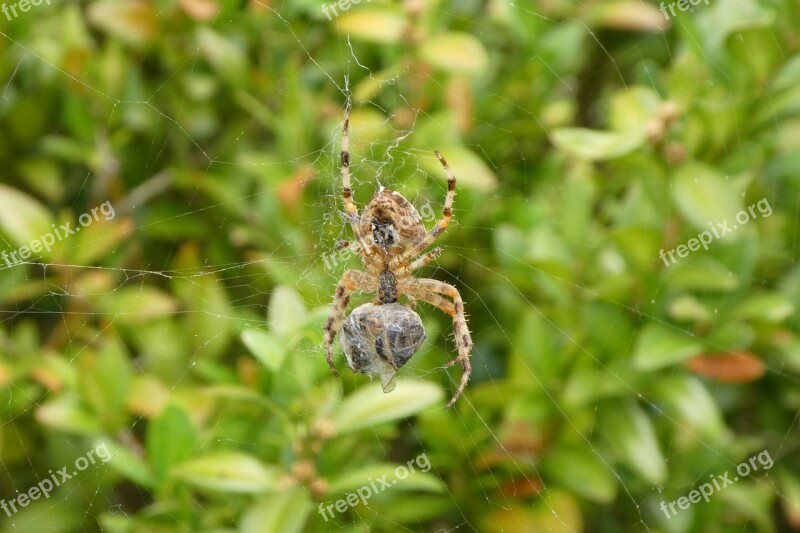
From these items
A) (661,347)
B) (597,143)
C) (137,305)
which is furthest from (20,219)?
(661,347)

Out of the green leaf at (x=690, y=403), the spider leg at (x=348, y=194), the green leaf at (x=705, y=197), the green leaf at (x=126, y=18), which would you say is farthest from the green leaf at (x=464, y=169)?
the green leaf at (x=126, y=18)

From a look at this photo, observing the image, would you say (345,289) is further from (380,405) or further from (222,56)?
(222,56)

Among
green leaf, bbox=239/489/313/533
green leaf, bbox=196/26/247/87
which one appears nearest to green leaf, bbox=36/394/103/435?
green leaf, bbox=239/489/313/533

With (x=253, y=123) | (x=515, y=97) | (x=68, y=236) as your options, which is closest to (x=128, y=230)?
(x=68, y=236)

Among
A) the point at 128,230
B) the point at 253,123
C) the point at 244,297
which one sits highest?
the point at 253,123

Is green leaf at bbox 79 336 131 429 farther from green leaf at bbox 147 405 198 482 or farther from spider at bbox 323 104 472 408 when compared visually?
spider at bbox 323 104 472 408

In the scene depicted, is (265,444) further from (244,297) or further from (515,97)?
(515,97)
